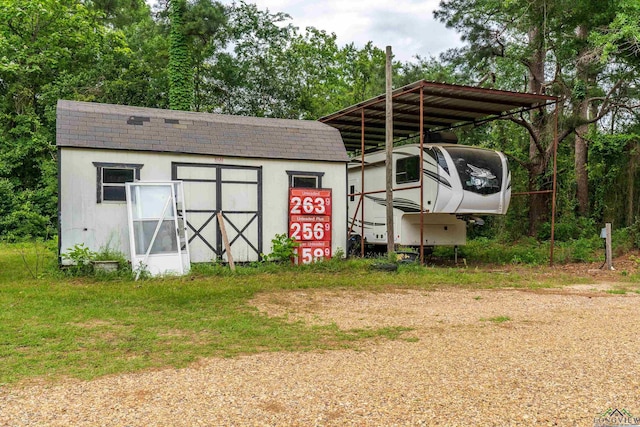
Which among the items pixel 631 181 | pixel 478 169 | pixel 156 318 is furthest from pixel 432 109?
pixel 156 318

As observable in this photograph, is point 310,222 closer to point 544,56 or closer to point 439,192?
point 439,192

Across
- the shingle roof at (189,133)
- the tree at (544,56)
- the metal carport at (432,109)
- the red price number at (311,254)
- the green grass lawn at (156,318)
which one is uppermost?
the tree at (544,56)

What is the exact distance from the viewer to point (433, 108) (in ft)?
44.4

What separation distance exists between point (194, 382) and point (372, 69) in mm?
25740

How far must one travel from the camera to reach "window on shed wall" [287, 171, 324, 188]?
40.9 feet

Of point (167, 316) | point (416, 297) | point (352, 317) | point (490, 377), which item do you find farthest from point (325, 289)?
point (490, 377)

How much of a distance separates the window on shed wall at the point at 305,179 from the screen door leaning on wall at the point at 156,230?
283cm

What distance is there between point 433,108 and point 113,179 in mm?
7800

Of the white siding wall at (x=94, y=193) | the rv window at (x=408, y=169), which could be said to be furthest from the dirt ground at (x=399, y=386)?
the rv window at (x=408, y=169)

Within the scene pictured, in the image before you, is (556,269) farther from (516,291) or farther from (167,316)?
(167,316)

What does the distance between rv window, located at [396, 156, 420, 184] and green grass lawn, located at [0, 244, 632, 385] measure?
2865mm

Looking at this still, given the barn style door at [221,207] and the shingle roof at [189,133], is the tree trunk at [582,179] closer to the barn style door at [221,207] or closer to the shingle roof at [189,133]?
the shingle roof at [189,133]

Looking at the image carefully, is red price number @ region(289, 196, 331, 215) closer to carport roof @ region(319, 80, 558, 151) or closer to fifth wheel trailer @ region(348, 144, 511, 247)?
fifth wheel trailer @ region(348, 144, 511, 247)

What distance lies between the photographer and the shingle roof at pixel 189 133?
35.6 ft
